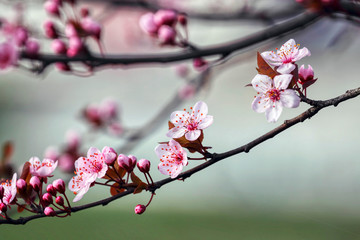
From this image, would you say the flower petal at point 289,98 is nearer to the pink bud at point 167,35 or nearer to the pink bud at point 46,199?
the pink bud at point 46,199

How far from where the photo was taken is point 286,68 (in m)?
0.71

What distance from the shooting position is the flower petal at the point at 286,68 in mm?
701

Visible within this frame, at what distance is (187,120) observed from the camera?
758mm

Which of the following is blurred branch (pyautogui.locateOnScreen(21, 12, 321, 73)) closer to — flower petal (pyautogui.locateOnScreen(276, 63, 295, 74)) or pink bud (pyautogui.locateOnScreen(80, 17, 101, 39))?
pink bud (pyautogui.locateOnScreen(80, 17, 101, 39))

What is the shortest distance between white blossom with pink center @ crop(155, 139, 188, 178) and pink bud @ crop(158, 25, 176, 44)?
62 centimetres

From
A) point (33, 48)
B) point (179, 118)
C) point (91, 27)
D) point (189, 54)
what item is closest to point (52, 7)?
point (91, 27)

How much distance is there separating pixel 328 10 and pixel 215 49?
0.33 meters

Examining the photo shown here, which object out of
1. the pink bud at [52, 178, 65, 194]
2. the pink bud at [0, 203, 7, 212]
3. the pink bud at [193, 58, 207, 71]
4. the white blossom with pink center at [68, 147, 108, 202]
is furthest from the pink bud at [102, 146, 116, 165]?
the pink bud at [193, 58, 207, 71]

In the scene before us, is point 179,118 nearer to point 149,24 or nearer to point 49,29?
point 149,24

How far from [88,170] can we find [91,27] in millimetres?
767

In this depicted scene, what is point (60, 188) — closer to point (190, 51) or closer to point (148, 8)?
point (190, 51)

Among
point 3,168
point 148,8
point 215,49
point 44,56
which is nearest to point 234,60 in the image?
point 148,8

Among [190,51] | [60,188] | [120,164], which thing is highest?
[190,51]

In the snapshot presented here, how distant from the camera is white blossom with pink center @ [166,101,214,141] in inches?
29.1
